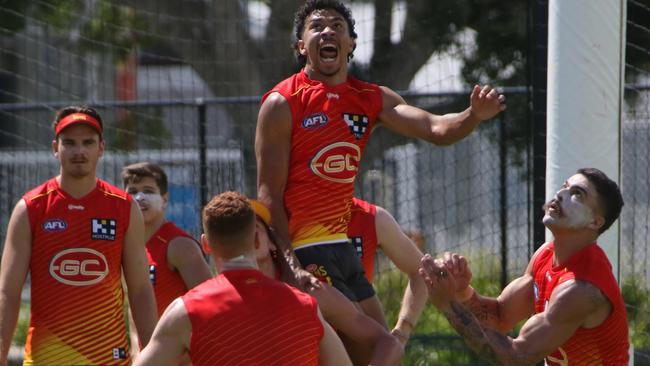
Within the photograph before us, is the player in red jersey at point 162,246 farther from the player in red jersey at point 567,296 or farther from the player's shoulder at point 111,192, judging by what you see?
the player in red jersey at point 567,296

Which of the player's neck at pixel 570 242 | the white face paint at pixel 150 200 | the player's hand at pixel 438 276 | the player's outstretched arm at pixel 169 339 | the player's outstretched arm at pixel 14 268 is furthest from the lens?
the white face paint at pixel 150 200

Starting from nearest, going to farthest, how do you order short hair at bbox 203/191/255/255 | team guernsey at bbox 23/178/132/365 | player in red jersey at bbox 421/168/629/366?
short hair at bbox 203/191/255/255 < player in red jersey at bbox 421/168/629/366 < team guernsey at bbox 23/178/132/365

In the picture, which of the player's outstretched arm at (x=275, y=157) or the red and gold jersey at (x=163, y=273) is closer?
the player's outstretched arm at (x=275, y=157)

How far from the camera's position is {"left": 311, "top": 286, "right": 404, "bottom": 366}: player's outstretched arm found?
4.94 metres

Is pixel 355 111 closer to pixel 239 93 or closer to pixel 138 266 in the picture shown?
pixel 138 266

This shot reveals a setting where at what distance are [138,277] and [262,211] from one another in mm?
1141

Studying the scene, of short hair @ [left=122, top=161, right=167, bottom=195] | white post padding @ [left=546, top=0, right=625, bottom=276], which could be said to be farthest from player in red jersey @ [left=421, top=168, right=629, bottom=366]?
short hair @ [left=122, top=161, right=167, bottom=195]

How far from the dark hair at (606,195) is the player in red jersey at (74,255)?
2254 mm

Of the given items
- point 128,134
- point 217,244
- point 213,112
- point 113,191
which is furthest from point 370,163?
point 217,244

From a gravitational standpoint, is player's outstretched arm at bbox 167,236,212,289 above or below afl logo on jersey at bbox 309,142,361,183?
below

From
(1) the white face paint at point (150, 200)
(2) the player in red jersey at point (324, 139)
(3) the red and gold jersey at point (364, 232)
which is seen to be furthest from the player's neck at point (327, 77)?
(1) the white face paint at point (150, 200)

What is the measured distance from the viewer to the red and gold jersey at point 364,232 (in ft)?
21.7

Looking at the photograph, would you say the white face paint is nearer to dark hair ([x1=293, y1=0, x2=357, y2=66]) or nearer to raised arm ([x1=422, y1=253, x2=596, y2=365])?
dark hair ([x1=293, y1=0, x2=357, y2=66])

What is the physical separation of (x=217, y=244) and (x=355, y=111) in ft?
4.39
